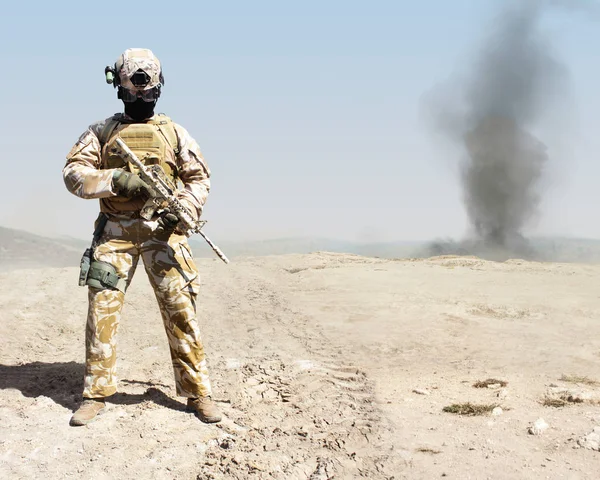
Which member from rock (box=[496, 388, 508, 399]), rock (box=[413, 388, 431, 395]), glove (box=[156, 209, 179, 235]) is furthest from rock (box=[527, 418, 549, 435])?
glove (box=[156, 209, 179, 235])

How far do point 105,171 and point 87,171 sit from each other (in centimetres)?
14

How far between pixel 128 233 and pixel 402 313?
486 centimetres

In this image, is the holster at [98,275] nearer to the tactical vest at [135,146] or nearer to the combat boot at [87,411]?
the tactical vest at [135,146]

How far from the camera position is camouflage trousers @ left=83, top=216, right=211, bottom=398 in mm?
4922

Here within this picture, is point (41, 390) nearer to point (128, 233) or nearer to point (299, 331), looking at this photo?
point (128, 233)

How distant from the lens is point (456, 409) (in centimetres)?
537

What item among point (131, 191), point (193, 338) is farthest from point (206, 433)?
point (131, 191)

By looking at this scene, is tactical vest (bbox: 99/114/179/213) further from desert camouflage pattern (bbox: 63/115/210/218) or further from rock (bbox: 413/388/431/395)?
rock (bbox: 413/388/431/395)

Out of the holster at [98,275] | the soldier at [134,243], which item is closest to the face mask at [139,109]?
the soldier at [134,243]

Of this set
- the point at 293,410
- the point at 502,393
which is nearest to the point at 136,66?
the point at 293,410

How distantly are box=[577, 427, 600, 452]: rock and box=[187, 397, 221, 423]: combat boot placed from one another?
2.37m

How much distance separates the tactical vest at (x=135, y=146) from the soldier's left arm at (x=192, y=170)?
79mm

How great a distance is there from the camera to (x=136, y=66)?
4.85m

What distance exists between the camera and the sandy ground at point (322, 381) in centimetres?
430
